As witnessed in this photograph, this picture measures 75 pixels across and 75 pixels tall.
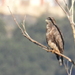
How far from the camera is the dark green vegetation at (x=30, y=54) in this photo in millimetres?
30719

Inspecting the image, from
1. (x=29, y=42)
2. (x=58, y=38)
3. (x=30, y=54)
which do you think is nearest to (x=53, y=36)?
(x=58, y=38)

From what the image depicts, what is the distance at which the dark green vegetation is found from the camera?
30.7 metres

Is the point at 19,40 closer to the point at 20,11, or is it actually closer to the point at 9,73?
the point at 20,11

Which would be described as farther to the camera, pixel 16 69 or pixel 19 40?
pixel 19 40

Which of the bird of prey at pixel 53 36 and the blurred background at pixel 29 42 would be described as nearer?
the bird of prey at pixel 53 36

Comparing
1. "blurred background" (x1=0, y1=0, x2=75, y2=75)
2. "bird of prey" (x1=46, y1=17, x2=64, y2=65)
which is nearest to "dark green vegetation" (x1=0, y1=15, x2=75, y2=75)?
"blurred background" (x1=0, y1=0, x2=75, y2=75)

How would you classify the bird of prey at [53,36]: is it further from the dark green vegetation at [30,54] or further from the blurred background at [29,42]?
the dark green vegetation at [30,54]

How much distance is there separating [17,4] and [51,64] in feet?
21.7

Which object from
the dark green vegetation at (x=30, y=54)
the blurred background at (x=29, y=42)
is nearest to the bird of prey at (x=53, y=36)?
the blurred background at (x=29, y=42)

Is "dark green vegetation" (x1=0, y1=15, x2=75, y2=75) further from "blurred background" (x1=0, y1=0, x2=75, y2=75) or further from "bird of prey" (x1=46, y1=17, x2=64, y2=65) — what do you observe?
"bird of prey" (x1=46, y1=17, x2=64, y2=65)

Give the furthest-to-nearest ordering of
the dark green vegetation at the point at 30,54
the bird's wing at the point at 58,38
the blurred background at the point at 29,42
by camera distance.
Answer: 1. the blurred background at the point at 29,42
2. the dark green vegetation at the point at 30,54
3. the bird's wing at the point at 58,38

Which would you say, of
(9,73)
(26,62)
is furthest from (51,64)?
(9,73)

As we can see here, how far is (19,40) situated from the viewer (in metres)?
34.8

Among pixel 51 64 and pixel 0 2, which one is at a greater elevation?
pixel 0 2
